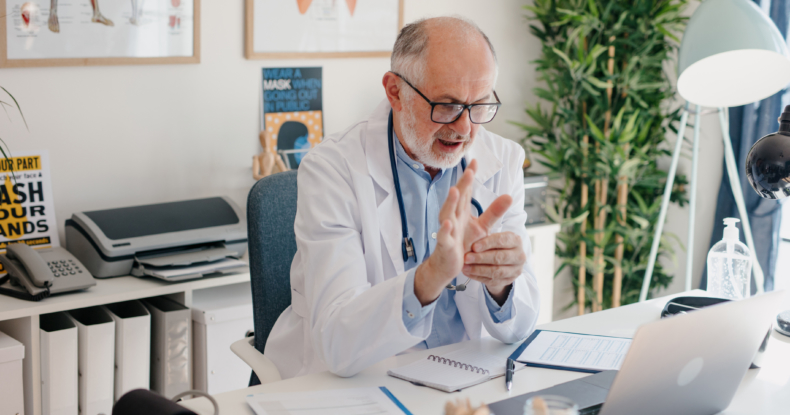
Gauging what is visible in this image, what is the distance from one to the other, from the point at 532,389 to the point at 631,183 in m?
1.99

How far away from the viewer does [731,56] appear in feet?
7.32

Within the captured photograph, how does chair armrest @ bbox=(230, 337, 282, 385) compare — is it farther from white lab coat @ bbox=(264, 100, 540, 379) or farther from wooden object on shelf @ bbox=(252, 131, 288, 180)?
wooden object on shelf @ bbox=(252, 131, 288, 180)

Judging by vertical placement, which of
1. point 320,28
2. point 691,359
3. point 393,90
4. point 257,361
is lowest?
point 257,361

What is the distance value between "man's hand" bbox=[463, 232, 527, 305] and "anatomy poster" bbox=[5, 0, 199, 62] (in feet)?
5.10

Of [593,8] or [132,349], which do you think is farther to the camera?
[593,8]

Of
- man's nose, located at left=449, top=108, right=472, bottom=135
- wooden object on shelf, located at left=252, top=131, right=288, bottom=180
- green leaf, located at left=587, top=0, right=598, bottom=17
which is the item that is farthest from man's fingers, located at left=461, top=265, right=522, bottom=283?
green leaf, located at left=587, top=0, right=598, bottom=17

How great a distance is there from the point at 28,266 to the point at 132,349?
1.16ft

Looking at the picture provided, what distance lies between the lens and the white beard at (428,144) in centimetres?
145

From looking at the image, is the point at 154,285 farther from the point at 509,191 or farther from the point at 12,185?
the point at 509,191

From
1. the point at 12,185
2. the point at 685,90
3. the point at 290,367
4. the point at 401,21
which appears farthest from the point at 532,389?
the point at 401,21

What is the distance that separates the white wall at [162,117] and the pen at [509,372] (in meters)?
1.54

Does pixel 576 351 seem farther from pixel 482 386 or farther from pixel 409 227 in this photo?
pixel 409 227

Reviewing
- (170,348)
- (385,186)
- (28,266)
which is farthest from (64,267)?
(385,186)

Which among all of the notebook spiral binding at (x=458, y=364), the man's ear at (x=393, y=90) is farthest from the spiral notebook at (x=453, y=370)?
the man's ear at (x=393, y=90)
